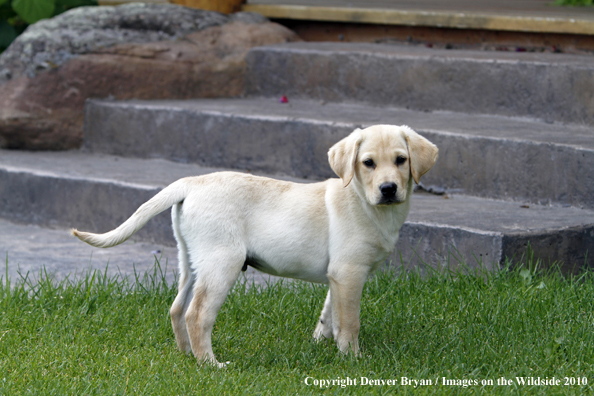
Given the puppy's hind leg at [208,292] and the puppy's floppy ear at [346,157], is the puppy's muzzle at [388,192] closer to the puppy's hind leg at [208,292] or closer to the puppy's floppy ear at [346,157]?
the puppy's floppy ear at [346,157]

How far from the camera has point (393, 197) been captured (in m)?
2.86

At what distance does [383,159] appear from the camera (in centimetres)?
291

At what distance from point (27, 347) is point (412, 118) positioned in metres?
3.12

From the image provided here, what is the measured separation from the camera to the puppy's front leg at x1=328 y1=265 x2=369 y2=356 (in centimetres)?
296

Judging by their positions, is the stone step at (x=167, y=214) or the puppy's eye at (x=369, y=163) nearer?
the puppy's eye at (x=369, y=163)

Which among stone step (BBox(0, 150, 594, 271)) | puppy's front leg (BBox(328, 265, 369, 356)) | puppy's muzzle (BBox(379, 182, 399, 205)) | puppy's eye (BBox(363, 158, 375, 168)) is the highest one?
puppy's eye (BBox(363, 158, 375, 168))

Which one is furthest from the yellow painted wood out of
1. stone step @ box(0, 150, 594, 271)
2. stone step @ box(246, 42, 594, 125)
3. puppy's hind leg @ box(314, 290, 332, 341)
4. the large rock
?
puppy's hind leg @ box(314, 290, 332, 341)

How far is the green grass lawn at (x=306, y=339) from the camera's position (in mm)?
2756

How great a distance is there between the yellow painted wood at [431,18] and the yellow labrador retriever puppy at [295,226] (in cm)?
329

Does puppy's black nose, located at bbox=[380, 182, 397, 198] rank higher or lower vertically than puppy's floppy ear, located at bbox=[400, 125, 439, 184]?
lower

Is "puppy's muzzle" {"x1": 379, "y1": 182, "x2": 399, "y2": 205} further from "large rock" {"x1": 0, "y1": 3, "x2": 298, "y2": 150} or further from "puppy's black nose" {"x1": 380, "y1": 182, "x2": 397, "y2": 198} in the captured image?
"large rock" {"x1": 0, "y1": 3, "x2": 298, "y2": 150}

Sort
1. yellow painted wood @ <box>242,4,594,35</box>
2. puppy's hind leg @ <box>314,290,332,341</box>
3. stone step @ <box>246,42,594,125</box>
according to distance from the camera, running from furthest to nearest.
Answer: yellow painted wood @ <box>242,4,594,35</box> → stone step @ <box>246,42,594,125</box> → puppy's hind leg @ <box>314,290,332,341</box>

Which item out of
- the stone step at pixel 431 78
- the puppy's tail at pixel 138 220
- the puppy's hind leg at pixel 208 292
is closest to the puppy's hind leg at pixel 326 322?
the puppy's hind leg at pixel 208 292

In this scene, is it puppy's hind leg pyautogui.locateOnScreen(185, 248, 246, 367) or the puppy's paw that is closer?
puppy's hind leg pyautogui.locateOnScreen(185, 248, 246, 367)
